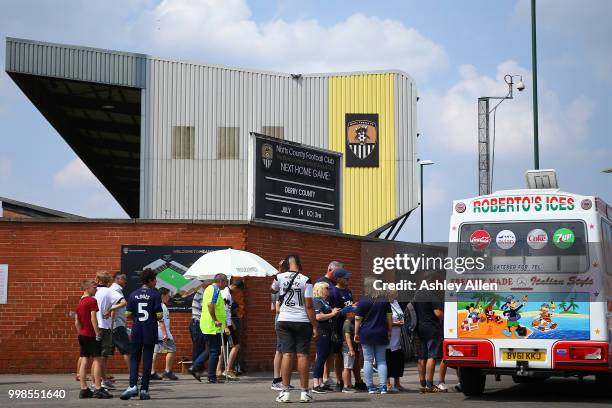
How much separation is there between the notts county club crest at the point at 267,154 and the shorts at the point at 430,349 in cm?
738

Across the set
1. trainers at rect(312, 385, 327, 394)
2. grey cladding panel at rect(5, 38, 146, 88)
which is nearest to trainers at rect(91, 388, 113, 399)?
trainers at rect(312, 385, 327, 394)

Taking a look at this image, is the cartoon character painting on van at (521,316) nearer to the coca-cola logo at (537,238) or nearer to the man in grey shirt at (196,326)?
the coca-cola logo at (537,238)

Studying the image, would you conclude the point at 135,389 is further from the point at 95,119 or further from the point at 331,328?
the point at 95,119

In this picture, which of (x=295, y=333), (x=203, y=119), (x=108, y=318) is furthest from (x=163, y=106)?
(x=295, y=333)

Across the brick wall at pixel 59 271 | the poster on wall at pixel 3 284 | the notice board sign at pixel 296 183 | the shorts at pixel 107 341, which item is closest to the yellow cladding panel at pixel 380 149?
the notice board sign at pixel 296 183

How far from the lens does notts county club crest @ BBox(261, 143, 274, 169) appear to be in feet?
70.9

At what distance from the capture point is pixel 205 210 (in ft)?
122

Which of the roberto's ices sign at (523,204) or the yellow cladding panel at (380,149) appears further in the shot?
the yellow cladding panel at (380,149)

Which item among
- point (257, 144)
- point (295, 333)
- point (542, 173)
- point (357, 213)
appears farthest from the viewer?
point (357, 213)

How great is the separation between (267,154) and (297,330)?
910cm

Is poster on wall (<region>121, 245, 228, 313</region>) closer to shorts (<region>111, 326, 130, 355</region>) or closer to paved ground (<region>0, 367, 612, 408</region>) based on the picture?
paved ground (<region>0, 367, 612, 408</region>)

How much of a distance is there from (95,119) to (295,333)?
1209 inches

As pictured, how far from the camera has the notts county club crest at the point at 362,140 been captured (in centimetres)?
3697

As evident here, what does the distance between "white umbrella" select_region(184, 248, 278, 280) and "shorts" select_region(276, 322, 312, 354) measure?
179 inches
